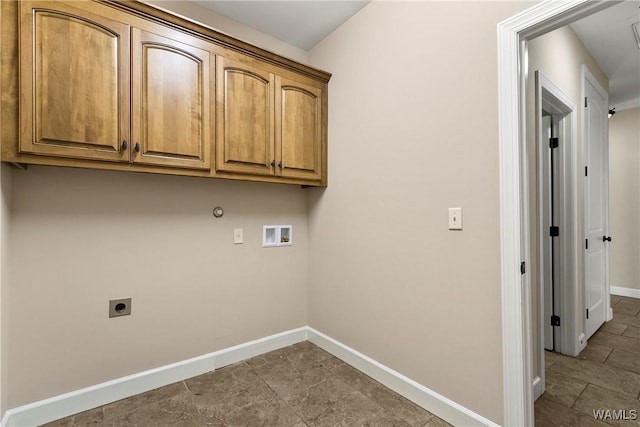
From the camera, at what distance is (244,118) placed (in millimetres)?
2150

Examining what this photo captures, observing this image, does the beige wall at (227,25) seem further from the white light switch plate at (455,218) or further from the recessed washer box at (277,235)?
the white light switch plate at (455,218)

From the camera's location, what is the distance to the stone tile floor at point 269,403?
5.58 ft

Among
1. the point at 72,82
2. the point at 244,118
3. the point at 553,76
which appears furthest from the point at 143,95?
the point at 553,76

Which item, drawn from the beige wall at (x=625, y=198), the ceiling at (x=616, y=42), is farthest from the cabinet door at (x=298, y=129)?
the beige wall at (x=625, y=198)

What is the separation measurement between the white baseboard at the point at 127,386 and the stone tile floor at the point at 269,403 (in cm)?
4

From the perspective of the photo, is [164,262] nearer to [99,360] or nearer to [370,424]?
[99,360]

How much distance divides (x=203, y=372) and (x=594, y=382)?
2810 mm

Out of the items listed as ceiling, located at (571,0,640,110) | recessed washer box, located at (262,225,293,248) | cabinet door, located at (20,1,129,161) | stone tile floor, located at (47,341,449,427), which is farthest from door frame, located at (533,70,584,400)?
cabinet door, located at (20,1,129,161)

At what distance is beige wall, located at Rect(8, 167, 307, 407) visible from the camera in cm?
168

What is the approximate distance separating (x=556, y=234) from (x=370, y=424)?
7.19ft

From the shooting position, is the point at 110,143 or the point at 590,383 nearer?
the point at 110,143

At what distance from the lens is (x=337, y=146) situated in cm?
249

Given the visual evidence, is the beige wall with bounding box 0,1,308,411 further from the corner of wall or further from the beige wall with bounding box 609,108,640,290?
the beige wall with bounding box 609,108,640,290

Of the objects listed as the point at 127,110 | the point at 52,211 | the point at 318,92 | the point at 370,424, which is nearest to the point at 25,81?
the point at 127,110
